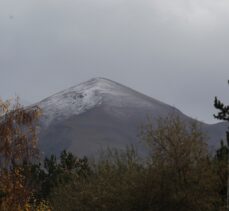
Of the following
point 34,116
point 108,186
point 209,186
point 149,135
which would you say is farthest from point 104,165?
A: point 34,116

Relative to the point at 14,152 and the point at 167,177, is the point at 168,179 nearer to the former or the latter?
the point at 167,177

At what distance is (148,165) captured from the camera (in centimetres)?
3772

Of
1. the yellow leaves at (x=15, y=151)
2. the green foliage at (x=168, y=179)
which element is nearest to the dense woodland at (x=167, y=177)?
the green foliage at (x=168, y=179)

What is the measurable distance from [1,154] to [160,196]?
14.5 meters

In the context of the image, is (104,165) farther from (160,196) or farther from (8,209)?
(8,209)

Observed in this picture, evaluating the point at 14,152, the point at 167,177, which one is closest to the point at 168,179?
the point at 167,177

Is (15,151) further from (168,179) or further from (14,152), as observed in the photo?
(168,179)

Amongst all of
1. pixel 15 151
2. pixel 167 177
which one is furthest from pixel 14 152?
pixel 167 177

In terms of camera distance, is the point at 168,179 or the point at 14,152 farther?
the point at 168,179

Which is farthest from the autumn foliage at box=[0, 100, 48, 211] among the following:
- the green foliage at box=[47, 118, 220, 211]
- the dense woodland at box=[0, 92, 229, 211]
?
the green foliage at box=[47, 118, 220, 211]

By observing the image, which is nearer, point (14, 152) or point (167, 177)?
point (14, 152)

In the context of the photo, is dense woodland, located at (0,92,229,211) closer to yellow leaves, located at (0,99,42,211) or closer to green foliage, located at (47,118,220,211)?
green foliage, located at (47,118,220,211)

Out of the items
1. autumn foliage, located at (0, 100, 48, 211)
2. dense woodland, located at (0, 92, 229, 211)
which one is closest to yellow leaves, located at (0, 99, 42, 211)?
autumn foliage, located at (0, 100, 48, 211)

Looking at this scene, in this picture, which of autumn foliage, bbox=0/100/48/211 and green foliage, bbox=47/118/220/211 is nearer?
autumn foliage, bbox=0/100/48/211
